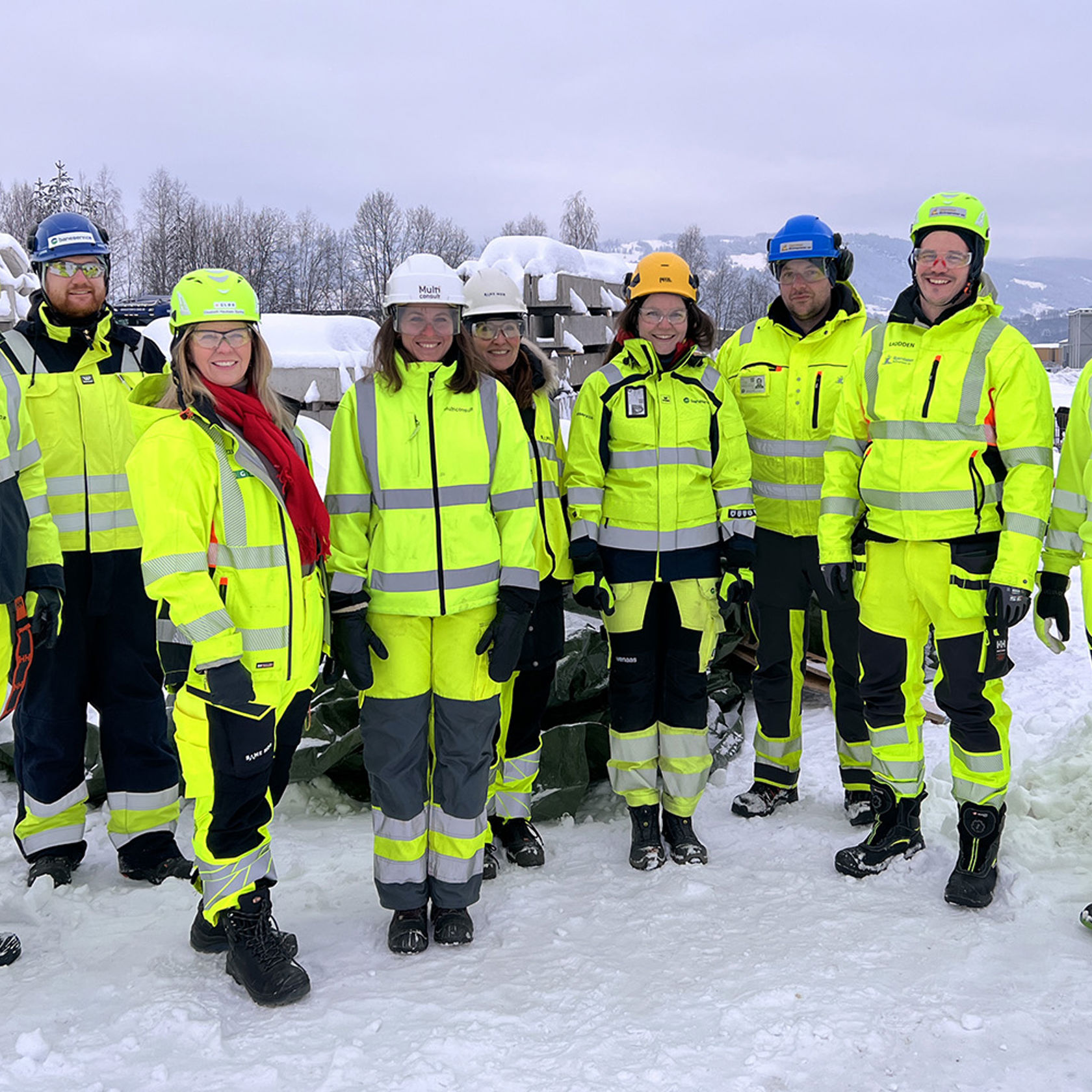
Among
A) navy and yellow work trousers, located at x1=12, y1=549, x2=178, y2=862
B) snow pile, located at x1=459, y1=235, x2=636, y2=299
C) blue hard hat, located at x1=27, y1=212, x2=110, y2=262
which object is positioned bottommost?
navy and yellow work trousers, located at x1=12, y1=549, x2=178, y2=862

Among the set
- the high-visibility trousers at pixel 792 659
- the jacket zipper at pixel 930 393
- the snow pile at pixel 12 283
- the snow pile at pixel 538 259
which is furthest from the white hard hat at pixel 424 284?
the snow pile at pixel 538 259

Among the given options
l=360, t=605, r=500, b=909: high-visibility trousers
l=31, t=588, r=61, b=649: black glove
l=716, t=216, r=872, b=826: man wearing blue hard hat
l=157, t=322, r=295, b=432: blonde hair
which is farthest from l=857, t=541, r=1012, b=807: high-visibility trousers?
l=31, t=588, r=61, b=649: black glove

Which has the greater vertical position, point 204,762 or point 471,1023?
point 204,762

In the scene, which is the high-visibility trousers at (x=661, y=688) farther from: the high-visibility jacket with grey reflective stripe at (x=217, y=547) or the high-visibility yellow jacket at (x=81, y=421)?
the high-visibility yellow jacket at (x=81, y=421)

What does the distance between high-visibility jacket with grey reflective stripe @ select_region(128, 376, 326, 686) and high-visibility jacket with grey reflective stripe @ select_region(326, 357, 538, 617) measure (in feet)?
0.78

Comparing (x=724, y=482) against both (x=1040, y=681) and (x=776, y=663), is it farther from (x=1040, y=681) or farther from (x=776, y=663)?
(x=1040, y=681)

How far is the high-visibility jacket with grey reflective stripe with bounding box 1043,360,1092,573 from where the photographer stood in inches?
127

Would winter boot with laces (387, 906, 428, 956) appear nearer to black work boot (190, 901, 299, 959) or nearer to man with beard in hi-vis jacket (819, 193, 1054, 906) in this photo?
black work boot (190, 901, 299, 959)

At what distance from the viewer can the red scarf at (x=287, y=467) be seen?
2943mm

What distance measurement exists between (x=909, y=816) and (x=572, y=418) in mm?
2131

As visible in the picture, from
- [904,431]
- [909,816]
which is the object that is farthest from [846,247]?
[909,816]

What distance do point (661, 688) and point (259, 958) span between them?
1.88 m

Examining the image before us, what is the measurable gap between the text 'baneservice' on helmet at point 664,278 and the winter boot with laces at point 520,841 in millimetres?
2286

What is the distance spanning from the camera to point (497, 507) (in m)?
3.38
